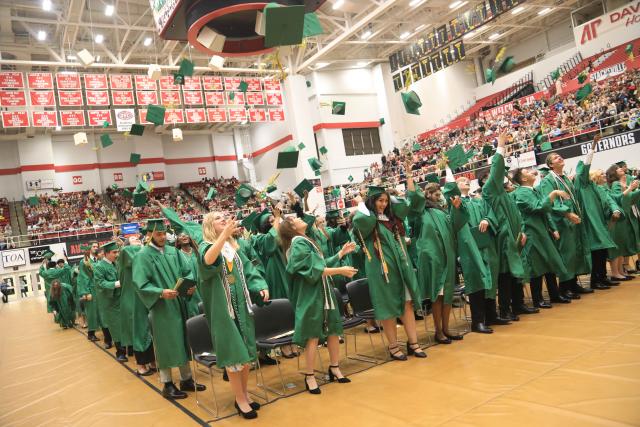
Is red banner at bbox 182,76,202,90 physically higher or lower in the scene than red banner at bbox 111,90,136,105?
higher

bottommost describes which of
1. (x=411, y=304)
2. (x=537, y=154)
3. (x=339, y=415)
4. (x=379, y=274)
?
(x=339, y=415)

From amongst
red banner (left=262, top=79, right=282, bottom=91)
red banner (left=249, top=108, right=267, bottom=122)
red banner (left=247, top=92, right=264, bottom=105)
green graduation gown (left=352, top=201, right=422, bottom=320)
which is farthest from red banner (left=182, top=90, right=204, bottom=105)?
green graduation gown (left=352, top=201, right=422, bottom=320)

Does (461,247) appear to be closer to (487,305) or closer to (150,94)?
(487,305)

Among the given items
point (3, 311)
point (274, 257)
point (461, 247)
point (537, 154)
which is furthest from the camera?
point (3, 311)

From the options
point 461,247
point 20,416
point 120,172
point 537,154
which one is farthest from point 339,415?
point 120,172

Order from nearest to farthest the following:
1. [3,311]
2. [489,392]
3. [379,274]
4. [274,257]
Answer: [489,392] → [379,274] → [274,257] → [3,311]

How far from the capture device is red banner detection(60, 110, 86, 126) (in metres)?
16.5

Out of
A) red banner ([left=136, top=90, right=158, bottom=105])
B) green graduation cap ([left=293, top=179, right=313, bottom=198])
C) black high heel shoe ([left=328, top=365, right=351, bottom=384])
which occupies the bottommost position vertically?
black high heel shoe ([left=328, top=365, right=351, bottom=384])

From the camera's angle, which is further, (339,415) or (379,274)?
(379,274)

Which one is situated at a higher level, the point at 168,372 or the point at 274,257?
the point at 274,257

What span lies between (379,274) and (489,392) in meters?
1.43

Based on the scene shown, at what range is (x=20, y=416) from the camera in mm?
4418

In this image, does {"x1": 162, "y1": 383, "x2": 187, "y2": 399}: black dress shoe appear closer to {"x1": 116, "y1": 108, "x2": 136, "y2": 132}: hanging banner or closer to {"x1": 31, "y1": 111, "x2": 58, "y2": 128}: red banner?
{"x1": 116, "y1": 108, "x2": 136, "y2": 132}: hanging banner

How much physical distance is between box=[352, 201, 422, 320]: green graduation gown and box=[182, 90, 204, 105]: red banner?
15.1 m
